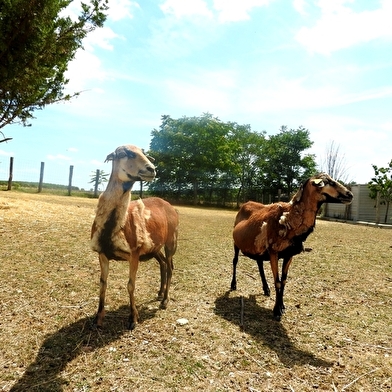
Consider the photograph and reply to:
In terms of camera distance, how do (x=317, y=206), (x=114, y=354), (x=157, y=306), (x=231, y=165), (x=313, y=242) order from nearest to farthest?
(x=114, y=354)
(x=317, y=206)
(x=157, y=306)
(x=313, y=242)
(x=231, y=165)

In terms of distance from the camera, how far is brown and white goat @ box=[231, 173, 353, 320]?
466 cm

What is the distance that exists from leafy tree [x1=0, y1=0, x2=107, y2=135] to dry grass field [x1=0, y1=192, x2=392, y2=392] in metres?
4.77

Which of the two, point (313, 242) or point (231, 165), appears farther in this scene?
point (231, 165)

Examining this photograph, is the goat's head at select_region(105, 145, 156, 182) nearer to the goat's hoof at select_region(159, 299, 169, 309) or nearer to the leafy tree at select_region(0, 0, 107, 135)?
the goat's hoof at select_region(159, 299, 169, 309)

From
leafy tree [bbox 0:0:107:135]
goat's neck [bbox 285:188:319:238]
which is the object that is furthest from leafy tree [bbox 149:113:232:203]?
goat's neck [bbox 285:188:319:238]

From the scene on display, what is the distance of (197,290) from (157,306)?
3.41 feet

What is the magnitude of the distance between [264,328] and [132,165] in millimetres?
2814

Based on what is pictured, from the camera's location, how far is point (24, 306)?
15.6 ft

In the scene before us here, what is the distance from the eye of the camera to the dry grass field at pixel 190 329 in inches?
132

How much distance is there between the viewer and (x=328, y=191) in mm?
4633

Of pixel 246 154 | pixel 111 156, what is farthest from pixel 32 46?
pixel 246 154

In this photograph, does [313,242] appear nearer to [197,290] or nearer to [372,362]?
[197,290]

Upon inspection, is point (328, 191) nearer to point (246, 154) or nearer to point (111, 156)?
point (111, 156)

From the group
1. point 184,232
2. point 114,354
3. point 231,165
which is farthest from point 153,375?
point 231,165
